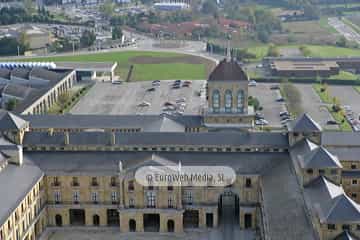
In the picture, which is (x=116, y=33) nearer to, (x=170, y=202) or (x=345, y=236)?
(x=170, y=202)

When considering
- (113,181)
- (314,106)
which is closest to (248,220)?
(113,181)

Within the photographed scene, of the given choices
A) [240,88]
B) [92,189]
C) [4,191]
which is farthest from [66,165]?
[240,88]

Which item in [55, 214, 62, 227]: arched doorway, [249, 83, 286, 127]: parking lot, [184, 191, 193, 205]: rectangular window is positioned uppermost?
[184, 191, 193, 205]: rectangular window


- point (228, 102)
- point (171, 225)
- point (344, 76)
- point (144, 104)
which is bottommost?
point (171, 225)

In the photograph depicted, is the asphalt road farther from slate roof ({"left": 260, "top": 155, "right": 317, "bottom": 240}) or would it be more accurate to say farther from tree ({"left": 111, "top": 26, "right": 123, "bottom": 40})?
tree ({"left": 111, "top": 26, "right": 123, "bottom": 40})

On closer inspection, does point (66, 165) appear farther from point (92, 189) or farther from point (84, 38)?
point (84, 38)

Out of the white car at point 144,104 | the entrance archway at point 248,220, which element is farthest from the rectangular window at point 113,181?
the white car at point 144,104

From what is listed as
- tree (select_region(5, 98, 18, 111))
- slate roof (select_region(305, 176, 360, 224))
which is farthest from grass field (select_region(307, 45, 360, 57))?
slate roof (select_region(305, 176, 360, 224))
